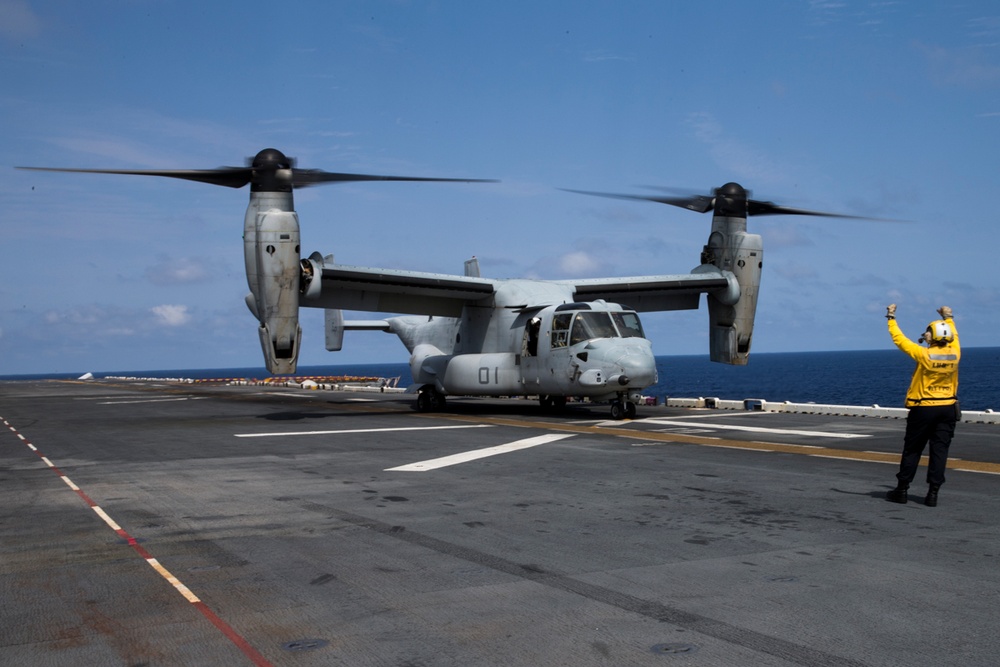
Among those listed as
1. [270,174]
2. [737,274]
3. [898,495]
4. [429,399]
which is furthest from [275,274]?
[898,495]

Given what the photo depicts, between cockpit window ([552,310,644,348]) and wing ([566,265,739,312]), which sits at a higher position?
wing ([566,265,739,312])

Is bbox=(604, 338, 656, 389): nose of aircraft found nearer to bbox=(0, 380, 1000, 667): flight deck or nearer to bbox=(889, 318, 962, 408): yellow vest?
bbox=(0, 380, 1000, 667): flight deck

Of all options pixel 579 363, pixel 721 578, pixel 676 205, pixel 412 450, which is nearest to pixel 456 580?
pixel 721 578

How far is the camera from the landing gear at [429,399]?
2738cm

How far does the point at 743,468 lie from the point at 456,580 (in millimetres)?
7395

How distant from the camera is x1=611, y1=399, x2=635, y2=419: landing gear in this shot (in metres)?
22.1

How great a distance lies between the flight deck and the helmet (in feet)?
5.72

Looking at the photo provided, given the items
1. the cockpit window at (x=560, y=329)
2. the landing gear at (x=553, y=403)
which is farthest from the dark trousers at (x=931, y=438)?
the landing gear at (x=553, y=403)

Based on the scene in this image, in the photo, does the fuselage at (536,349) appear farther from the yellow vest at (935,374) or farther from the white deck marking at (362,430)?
the yellow vest at (935,374)

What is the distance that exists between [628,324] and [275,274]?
8785mm

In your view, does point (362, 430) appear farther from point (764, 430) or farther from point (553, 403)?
point (764, 430)

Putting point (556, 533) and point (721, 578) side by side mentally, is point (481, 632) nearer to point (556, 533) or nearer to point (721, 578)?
point (721, 578)

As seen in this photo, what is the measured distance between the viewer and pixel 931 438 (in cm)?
945

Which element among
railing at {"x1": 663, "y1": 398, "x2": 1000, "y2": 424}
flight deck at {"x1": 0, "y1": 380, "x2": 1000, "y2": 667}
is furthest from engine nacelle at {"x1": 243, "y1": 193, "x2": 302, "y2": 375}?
railing at {"x1": 663, "y1": 398, "x2": 1000, "y2": 424}
